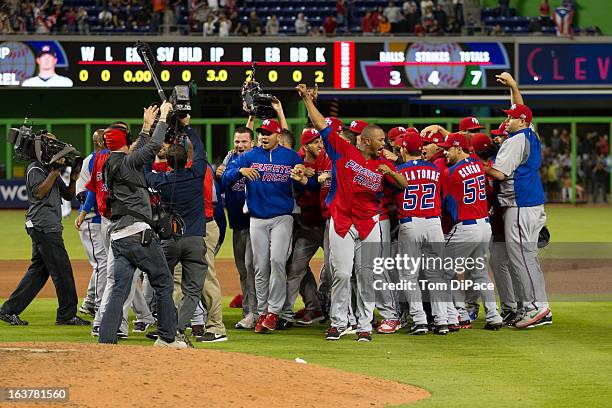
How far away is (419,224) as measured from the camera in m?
10.1

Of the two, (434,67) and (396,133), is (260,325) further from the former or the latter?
(434,67)

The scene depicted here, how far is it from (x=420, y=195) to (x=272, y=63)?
610 inches

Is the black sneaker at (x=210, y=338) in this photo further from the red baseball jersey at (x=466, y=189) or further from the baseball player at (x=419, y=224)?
the red baseball jersey at (x=466, y=189)

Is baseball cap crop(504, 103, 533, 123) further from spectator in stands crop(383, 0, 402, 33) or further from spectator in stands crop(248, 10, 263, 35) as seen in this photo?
spectator in stands crop(383, 0, 402, 33)

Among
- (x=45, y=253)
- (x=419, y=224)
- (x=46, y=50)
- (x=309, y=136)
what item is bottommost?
(x=45, y=253)

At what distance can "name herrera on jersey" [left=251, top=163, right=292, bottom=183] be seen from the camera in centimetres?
1039

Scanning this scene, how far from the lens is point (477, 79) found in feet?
84.8

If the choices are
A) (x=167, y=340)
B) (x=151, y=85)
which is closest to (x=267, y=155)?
(x=167, y=340)

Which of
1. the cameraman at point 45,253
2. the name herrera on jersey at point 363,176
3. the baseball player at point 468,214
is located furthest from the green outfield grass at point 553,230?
the name herrera on jersey at point 363,176

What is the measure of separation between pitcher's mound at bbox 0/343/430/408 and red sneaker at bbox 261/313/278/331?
246cm

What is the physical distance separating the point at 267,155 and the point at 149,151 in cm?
219

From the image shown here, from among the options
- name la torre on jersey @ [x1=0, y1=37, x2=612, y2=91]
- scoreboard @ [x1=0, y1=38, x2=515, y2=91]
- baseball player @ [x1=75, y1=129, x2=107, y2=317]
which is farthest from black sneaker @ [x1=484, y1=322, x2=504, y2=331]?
name la torre on jersey @ [x1=0, y1=37, x2=612, y2=91]

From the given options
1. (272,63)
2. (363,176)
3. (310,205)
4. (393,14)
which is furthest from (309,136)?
(393,14)

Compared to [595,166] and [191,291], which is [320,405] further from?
[595,166]
